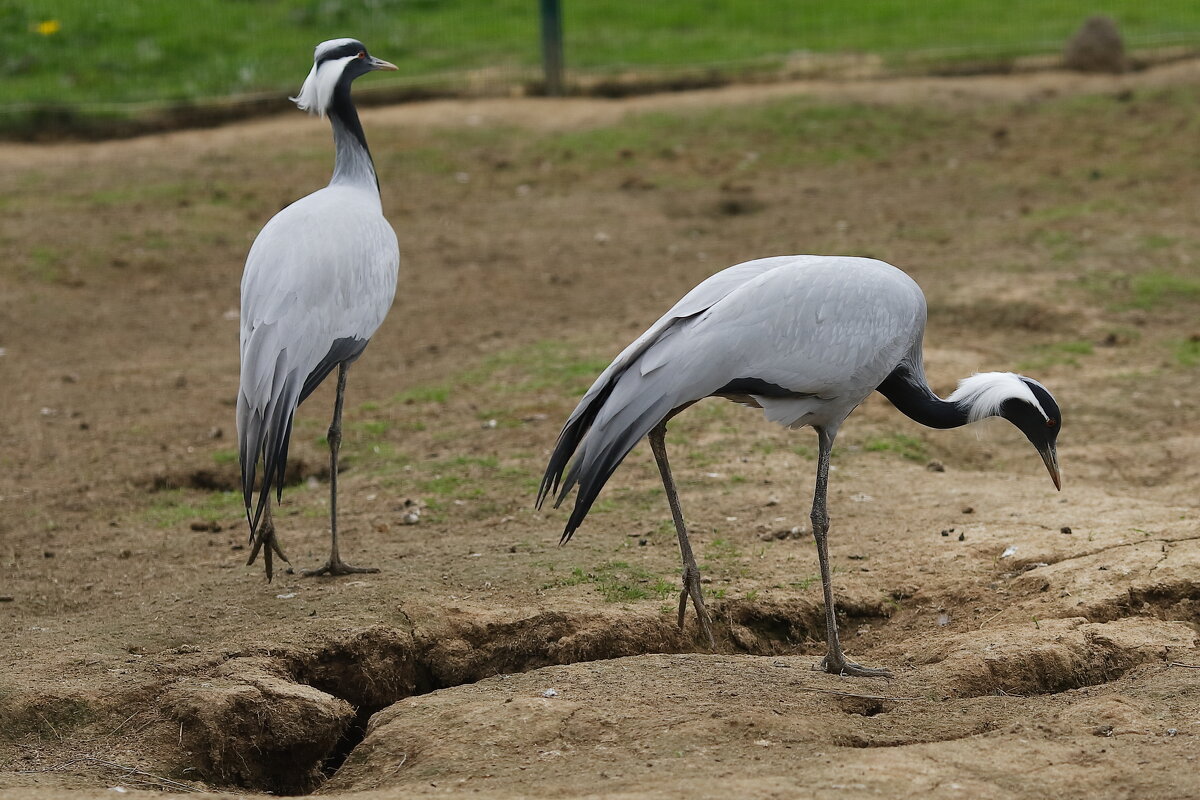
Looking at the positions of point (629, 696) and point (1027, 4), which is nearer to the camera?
point (629, 696)


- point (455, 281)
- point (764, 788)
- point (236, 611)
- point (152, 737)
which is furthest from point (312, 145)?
point (764, 788)

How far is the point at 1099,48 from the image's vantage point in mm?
14586

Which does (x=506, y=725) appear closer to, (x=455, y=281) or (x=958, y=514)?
(x=958, y=514)

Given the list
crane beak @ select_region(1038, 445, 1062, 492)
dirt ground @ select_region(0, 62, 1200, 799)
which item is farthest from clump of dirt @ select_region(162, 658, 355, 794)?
crane beak @ select_region(1038, 445, 1062, 492)

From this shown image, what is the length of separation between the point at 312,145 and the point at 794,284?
886cm

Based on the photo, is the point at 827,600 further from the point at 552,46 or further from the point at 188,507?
the point at 552,46

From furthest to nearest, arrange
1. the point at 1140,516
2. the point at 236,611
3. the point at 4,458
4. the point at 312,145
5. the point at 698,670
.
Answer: the point at 312,145 < the point at 4,458 < the point at 1140,516 < the point at 236,611 < the point at 698,670

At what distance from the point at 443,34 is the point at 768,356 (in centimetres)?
1229

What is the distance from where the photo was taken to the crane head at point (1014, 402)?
506cm

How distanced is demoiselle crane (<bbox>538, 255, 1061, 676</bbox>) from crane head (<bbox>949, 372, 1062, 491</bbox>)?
1.15 ft

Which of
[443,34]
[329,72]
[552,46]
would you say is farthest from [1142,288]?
[443,34]

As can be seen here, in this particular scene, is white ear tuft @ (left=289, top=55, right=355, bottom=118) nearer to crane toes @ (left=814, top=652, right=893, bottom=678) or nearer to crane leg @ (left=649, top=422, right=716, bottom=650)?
crane leg @ (left=649, top=422, right=716, bottom=650)

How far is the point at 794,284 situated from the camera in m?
4.71

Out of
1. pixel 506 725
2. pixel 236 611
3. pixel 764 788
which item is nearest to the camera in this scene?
pixel 764 788
